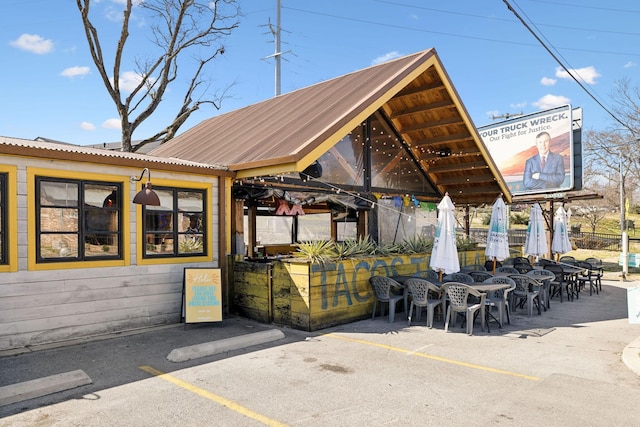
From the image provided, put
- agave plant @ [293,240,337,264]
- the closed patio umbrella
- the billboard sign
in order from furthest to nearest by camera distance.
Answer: the billboard sign → the closed patio umbrella → agave plant @ [293,240,337,264]

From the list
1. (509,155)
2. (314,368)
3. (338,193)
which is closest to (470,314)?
(314,368)

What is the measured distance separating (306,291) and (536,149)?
1777cm

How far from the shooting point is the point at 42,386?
196 inches

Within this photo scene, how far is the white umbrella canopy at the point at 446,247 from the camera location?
29.1ft

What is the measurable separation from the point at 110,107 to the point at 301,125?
54.5 ft

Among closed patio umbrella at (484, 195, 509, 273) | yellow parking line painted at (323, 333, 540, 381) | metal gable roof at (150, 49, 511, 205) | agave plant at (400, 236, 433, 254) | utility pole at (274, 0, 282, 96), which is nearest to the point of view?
yellow parking line painted at (323, 333, 540, 381)

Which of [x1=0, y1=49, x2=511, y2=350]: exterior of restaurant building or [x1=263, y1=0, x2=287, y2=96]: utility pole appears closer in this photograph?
[x1=0, y1=49, x2=511, y2=350]: exterior of restaurant building

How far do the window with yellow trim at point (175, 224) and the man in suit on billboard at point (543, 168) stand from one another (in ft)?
55.4

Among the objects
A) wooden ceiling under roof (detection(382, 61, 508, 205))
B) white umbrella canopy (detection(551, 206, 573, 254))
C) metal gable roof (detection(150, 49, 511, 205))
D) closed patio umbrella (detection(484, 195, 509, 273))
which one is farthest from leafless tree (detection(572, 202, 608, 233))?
closed patio umbrella (detection(484, 195, 509, 273))

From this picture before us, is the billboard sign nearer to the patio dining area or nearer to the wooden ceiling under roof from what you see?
the wooden ceiling under roof

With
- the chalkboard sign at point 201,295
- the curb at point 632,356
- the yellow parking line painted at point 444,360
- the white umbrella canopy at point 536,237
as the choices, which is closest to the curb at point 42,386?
the chalkboard sign at point 201,295

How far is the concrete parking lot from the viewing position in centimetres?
437

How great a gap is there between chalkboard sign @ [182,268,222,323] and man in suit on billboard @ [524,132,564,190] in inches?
672

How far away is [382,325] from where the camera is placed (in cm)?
833
